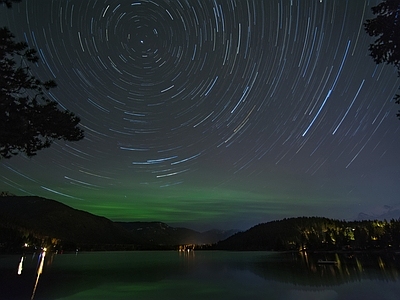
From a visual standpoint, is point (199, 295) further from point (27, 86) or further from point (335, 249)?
point (335, 249)

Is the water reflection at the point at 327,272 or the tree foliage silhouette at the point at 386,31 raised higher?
the tree foliage silhouette at the point at 386,31

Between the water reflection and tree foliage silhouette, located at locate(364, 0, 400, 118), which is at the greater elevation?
tree foliage silhouette, located at locate(364, 0, 400, 118)

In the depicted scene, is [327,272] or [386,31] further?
[327,272]

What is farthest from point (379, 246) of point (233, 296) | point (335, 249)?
point (233, 296)

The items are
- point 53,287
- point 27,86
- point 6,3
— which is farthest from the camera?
point 53,287

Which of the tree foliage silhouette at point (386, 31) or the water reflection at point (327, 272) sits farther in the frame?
the water reflection at point (327, 272)

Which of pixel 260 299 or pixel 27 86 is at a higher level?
pixel 27 86

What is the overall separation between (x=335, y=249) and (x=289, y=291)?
13350cm

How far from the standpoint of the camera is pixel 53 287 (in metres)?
35.1

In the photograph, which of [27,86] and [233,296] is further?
[233,296]

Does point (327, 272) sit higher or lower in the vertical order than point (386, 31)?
lower

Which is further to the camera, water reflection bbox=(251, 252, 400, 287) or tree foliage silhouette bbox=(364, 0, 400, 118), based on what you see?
water reflection bbox=(251, 252, 400, 287)

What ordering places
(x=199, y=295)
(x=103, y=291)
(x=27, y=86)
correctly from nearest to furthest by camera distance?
(x=27, y=86)
(x=199, y=295)
(x=103, y=291)

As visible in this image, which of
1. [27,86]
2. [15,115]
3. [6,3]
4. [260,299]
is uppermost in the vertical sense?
[6,3]
